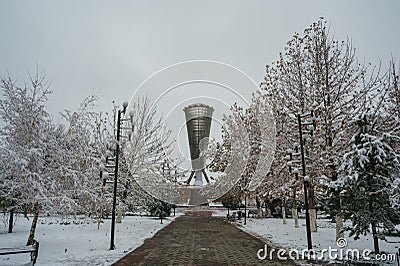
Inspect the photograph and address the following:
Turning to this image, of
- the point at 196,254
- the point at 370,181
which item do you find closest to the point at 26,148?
the point at 196,254

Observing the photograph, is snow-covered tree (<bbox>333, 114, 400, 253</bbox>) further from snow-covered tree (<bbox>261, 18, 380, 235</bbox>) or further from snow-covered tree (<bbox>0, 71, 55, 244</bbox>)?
snow-covered tree (<bbox>0, 71, 55, 244</bbox>)

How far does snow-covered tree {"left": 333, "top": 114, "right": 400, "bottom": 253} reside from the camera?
360 inches

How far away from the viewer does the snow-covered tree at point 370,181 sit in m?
9.14

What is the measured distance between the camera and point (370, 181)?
946cm

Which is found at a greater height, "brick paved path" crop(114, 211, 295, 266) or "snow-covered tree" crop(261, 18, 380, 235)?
"snow-covered tree" crop(261, 18, 380, 235)

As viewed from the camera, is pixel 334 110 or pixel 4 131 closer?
pixel 4 131

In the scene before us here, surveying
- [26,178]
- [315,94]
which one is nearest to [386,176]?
[315,94]

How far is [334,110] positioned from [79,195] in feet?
37.6

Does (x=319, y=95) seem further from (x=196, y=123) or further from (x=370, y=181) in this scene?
(x=196, y=123)

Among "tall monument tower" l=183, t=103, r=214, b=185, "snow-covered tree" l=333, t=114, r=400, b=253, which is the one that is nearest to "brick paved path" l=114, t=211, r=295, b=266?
"snow-covered tree" l=333, t=114, r=400, b=253

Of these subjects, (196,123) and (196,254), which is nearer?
(196,254)

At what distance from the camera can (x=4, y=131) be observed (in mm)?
10453

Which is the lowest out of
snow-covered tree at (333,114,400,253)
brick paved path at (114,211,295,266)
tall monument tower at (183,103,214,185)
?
brick paved path at (114,211,295,266)

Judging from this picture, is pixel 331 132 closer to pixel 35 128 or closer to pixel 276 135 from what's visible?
pixel 276 135
